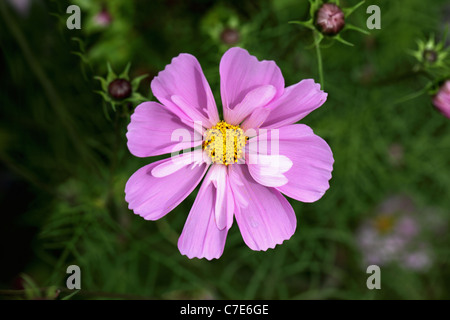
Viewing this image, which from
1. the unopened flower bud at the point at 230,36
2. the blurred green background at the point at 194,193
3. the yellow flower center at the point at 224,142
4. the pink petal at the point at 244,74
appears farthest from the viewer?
the blurred green background at the point at 194,193

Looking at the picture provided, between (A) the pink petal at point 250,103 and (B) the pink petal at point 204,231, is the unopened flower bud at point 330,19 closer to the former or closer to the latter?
(A) the pink petal at point 250,103

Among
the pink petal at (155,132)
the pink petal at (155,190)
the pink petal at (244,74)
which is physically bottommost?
the pink petal at (155,190)

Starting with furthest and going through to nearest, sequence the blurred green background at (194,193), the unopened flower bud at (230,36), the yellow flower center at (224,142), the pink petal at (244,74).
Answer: the blurred green background at (194,193) → the unopened flower bud at (230,36) → the yellow flower center at (224,142) → the pink petal at (244,74)

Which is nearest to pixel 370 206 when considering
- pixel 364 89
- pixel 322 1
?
pixel 364 89

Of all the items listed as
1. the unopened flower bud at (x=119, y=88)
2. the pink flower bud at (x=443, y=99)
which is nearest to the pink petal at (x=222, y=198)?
the unopened flower bud at (x=119, y=88)

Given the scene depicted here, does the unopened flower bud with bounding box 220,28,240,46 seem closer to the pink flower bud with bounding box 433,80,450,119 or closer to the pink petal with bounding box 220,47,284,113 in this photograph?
the pink petal with bounding box 220,47,284,113

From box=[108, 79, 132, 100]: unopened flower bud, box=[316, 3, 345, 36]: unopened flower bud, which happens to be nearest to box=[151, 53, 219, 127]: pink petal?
box=[108, 79, 132, 100]: unopened flower bud

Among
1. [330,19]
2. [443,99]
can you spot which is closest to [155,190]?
[330,19]
